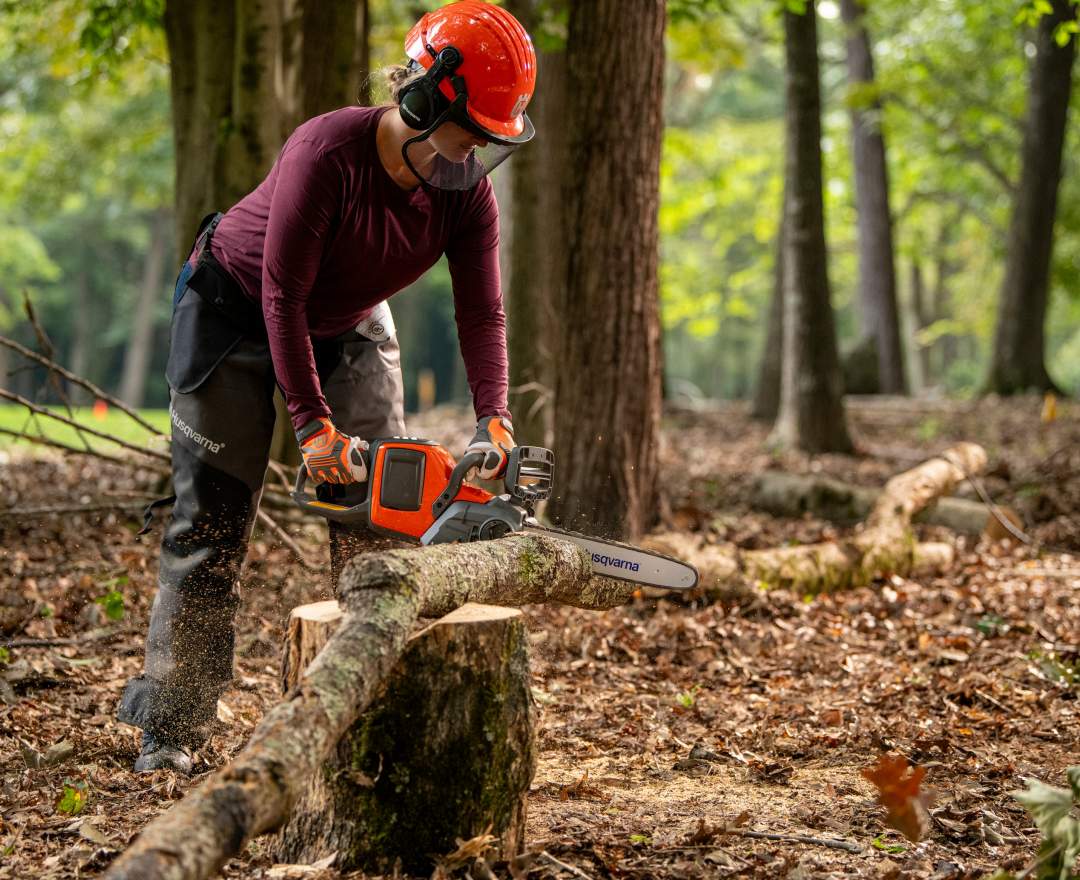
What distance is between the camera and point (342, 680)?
209 cm

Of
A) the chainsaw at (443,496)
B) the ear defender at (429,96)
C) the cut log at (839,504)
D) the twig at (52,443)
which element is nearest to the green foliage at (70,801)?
the chainsaw at (443,496)

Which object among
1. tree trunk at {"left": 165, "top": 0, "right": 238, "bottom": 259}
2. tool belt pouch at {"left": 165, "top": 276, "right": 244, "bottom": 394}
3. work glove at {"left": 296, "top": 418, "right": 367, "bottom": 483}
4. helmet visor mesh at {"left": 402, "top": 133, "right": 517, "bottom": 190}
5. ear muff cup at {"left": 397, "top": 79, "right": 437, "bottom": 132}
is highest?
tree trunk at {"left": 165, "top": 0, "right": 238, "bottom": 259}

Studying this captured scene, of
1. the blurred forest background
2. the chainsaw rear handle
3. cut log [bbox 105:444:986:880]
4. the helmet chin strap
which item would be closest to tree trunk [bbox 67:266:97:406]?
the blurred forest background

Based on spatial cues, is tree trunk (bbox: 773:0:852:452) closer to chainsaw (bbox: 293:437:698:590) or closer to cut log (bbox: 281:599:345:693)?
chainsaw (bbox: 293:437:698:590)

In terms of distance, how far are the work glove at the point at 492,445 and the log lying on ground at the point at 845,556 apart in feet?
7.07

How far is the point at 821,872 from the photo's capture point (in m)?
2.44

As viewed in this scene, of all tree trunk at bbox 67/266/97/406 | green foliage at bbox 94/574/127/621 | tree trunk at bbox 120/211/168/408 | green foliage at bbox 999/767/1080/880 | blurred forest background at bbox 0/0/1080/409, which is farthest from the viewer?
tree trunk at bbox 67/266/97/406

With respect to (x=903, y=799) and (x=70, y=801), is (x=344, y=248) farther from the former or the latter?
(x=903, y=799)

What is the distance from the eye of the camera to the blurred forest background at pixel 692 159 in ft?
29.7

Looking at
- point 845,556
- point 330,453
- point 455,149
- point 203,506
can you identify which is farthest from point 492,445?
point 845,556

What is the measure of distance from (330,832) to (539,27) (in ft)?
18.2

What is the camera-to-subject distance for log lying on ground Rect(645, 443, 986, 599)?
530 centimetres

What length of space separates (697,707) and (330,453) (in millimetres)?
1867

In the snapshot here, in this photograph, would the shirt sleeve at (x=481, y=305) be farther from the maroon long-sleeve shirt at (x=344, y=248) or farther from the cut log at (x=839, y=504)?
the cut log at (x=839, y=504)
